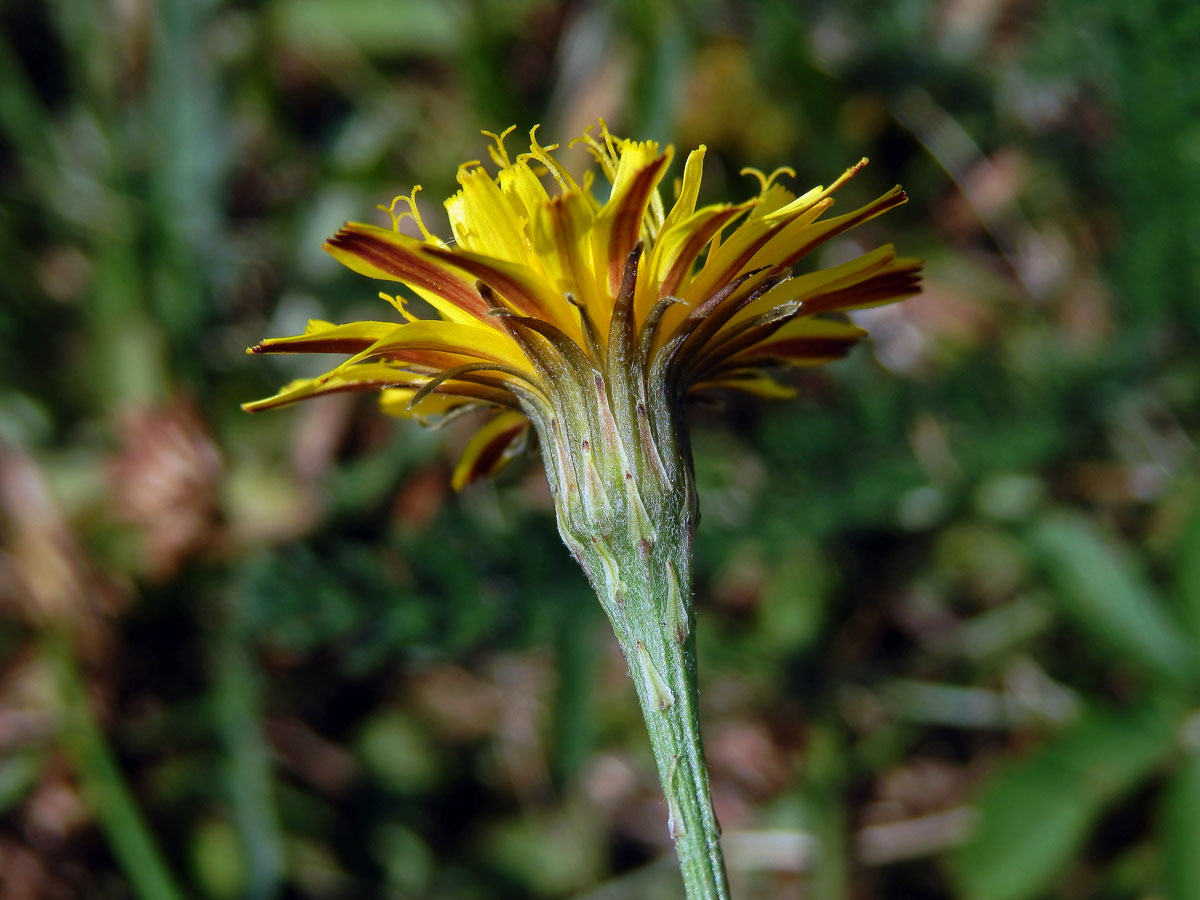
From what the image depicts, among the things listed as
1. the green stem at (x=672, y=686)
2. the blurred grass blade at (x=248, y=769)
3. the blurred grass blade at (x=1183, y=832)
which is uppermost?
the blurred grass blade at (x=248, y=769)

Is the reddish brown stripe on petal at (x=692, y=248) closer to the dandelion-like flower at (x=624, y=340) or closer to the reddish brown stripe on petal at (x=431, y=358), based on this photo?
the dandelion-like flower at (x=624, y=340)

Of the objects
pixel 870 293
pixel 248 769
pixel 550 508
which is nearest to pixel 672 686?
pixel 870 293

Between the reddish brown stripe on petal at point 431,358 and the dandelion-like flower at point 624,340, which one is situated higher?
the reddish brown stripe on petal at point 431,358

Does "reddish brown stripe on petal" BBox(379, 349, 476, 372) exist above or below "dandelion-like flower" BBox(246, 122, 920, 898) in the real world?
above

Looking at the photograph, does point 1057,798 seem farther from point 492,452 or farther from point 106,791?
point 106,791

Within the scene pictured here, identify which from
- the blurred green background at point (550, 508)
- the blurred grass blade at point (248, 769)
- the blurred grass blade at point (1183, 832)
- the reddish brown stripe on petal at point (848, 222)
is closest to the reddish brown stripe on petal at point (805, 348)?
the reddish brown stripe on petal at point (848, 222)

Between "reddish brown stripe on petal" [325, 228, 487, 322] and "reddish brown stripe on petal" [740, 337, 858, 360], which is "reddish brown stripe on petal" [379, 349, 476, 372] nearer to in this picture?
"reddish brown stripe on petal" [325, 228, 487, 322]

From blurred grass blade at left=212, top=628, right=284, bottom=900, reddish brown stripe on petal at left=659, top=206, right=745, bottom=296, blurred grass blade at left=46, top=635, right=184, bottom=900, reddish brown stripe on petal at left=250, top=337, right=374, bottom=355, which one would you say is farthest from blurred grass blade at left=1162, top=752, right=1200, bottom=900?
blurred grass blade at left=46, top=635, right=184, bottom=900

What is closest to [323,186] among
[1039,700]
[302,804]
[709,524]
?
[709,524]
